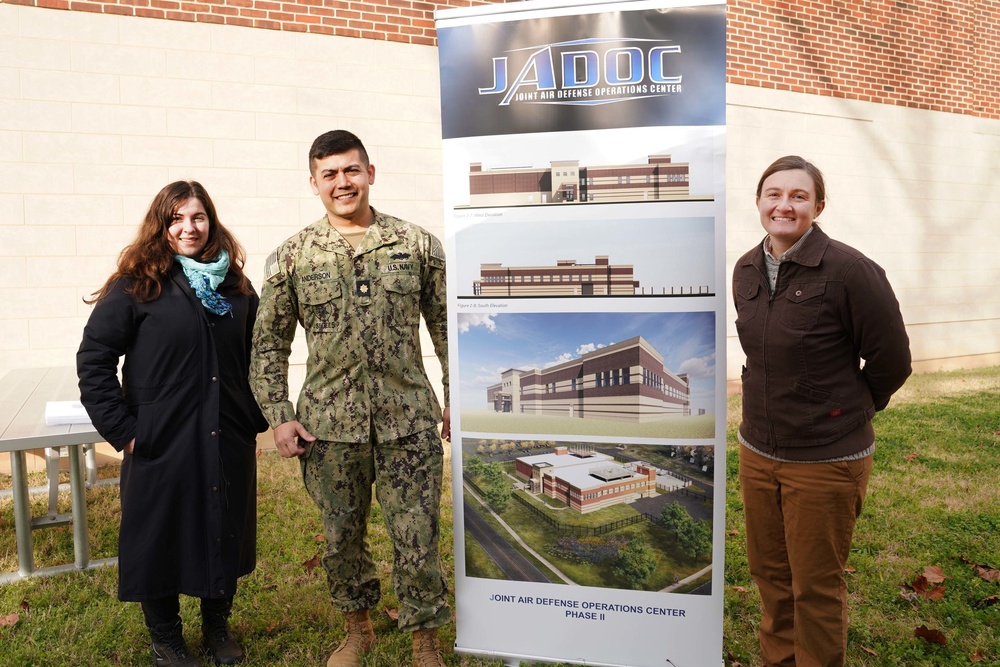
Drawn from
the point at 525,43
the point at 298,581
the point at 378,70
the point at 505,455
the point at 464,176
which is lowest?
the point at 298,581

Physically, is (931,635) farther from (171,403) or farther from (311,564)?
(171,403)

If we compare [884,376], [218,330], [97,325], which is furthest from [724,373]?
[97,325]

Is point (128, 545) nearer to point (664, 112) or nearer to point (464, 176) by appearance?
point (464, 176)

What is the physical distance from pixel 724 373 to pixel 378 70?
15.5 ft

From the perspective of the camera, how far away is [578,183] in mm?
2641

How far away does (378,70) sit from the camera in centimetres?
621

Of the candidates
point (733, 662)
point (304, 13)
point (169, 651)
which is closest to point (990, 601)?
point (733, 662)

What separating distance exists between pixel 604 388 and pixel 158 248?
1816mm

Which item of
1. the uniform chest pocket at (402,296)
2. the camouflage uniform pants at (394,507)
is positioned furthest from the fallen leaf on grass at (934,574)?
the uniform chest pocket at (402,296)

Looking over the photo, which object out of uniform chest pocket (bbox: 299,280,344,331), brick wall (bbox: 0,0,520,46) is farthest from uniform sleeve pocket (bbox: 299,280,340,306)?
brick wall (bbox: 0,0,520,46)

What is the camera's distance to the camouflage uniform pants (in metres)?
2.70

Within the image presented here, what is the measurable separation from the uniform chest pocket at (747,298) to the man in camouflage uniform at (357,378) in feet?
3.75

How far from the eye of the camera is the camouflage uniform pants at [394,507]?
2.70 meters

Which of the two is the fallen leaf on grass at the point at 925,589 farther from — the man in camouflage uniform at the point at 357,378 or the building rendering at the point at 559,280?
the man in camouflage uniform at the point at 357,378
